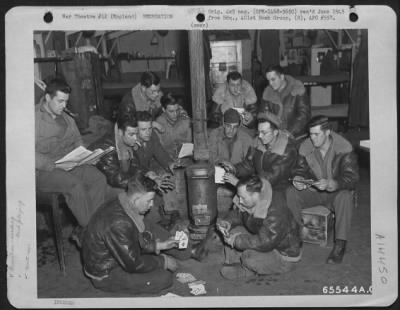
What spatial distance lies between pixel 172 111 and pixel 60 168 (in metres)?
0.25

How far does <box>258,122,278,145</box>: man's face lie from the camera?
1.25 meters

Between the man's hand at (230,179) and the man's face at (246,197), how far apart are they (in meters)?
0.02

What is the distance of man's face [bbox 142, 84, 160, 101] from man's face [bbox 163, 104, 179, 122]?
0.03 m

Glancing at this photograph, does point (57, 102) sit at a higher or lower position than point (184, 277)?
higher

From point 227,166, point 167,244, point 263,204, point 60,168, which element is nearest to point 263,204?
point 263,204

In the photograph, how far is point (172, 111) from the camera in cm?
125

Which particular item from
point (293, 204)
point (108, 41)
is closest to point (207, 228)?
point (293, 204)

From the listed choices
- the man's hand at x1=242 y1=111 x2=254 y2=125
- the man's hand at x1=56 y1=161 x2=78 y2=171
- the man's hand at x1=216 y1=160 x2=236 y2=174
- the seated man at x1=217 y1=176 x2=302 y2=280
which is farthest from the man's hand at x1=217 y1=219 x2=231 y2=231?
the man's hand at x1=56 y1=161 x2=78 y2=171

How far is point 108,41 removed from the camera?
1.25 metres

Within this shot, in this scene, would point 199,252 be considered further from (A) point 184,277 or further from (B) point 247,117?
(B) point 247,117

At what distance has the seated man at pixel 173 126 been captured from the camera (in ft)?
4.10

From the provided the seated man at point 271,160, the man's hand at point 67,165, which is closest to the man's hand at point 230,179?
the seated man at point 271,160

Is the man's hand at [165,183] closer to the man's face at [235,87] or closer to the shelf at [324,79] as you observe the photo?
the man's face at [235,87]

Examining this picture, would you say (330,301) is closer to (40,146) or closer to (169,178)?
(169,178)
